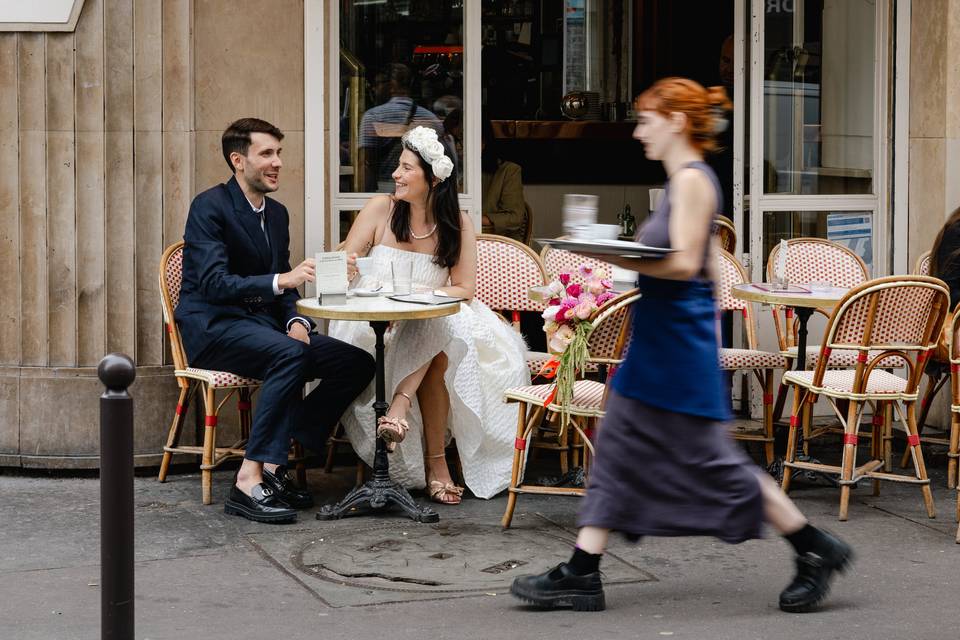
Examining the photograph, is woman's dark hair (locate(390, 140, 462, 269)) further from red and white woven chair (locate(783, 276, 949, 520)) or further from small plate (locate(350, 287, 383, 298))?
red and white woven chair (locate(783, 276, 949, 520))

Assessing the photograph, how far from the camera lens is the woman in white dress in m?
6.88

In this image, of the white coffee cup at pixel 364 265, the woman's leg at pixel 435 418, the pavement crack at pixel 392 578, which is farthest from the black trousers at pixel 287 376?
the pavement crack at pixel 392 578

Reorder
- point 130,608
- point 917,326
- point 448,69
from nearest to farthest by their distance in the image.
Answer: point 130,608, point 917,326, point 448,69

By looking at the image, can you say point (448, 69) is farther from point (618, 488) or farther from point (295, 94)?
point (618, 488)

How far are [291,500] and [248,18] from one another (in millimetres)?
2403

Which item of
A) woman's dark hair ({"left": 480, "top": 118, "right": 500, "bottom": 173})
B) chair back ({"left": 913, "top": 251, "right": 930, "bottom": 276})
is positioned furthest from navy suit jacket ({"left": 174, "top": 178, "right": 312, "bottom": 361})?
chair back ({"left": 913, "top": 251, "right": 930, "bottom": 276})

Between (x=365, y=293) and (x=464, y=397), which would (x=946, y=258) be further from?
(x=365, y=293)

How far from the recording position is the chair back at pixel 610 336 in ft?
20.6

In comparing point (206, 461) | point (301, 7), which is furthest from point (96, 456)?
point (301, 7)

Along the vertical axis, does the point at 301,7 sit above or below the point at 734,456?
above

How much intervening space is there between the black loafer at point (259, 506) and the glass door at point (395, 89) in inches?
68.1

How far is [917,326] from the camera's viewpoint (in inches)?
257

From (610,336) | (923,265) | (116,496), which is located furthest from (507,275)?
(116,496)

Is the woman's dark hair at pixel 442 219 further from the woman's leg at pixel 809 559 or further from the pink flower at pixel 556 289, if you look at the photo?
the woman's leg at pixel 809 559
